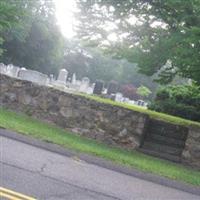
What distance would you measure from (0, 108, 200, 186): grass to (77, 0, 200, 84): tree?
2.91 m

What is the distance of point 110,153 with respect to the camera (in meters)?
14.5

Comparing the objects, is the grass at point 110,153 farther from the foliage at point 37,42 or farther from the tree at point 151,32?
the foliage at point 37,42

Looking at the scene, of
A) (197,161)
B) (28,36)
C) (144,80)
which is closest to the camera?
(197,161)

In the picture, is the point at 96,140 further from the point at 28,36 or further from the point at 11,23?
the point at 28,36

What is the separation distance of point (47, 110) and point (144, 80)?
83.9 meters

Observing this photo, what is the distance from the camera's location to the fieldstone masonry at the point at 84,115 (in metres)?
17.0

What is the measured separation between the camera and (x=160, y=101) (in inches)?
1210

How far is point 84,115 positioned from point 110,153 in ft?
11.2

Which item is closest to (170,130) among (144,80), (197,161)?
(197,161)

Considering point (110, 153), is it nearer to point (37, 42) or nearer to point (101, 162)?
point (101, 162)

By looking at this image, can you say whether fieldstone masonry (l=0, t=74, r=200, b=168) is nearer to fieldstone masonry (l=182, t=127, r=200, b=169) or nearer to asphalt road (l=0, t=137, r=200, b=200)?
fieldstone masonry (l=182, t=127, r=200, b=169)

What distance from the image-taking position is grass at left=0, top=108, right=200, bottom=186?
13.3 metres

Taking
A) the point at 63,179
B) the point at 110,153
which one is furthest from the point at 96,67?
the point at 63,179

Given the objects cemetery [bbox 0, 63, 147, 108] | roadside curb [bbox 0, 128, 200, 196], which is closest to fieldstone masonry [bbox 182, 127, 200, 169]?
roadside curb [bbox 0, 128, 200, 196]
